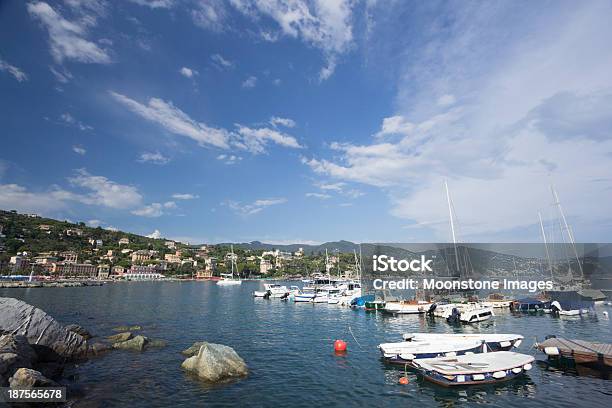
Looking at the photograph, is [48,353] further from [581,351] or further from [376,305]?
[376,305]

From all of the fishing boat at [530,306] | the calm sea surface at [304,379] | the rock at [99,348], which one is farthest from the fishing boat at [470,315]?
the rock at [99,348]

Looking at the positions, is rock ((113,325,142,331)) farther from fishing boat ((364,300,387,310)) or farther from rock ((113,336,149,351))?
fishing boat ((364,300,387,310))

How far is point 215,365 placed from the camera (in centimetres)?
2202

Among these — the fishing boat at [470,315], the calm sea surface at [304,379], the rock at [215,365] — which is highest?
the fishing boat at [470,315]

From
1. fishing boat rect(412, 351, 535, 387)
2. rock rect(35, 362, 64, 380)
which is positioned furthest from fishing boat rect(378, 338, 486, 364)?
rock rect(35, 362, 64, 380)

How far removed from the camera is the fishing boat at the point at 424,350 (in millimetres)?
25719

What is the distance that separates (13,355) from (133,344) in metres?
A: 12.5

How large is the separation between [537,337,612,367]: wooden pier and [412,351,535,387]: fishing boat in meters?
4.49

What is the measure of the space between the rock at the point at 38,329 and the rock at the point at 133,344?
3604 millimetres

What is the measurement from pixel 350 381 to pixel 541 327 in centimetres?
3531

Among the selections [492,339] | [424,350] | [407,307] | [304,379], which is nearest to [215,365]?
[304,379]

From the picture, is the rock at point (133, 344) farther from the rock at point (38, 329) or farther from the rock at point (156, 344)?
the rock at point (38, 329)

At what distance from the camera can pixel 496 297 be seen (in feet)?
222

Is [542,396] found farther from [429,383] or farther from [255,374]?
[255,374]
